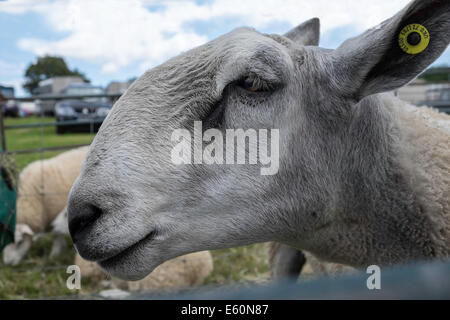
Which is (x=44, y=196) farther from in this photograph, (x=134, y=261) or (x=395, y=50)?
(x=395, y=50)

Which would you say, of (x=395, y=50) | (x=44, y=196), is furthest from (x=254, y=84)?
(x=44, y=196)

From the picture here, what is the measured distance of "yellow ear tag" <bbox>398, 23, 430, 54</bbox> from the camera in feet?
5.10

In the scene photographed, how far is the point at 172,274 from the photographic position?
163 inches

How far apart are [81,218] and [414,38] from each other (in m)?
1.45

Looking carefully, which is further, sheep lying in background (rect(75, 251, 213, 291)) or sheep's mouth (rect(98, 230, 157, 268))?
sheep lying in background (rect(75, 251, 213, 291))

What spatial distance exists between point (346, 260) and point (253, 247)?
3.45 metres

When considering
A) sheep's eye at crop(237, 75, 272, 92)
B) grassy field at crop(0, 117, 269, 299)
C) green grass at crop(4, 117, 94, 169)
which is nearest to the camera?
sheep's eye at crop(237, 75, 272, 92)

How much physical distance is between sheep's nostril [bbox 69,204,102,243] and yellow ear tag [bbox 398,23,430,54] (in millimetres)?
1340

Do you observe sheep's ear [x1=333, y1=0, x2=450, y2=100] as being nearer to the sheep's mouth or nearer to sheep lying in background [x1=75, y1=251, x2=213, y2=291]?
the sheep's mouth

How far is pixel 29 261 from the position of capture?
5.22m

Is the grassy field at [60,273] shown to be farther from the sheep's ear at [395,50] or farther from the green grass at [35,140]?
the green grass at [35,140]

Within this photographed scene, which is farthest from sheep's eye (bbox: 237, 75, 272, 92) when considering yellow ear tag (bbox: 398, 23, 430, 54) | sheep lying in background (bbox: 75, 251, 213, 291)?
sheep lying in background (bbox: 75, 251, 213, 291)
